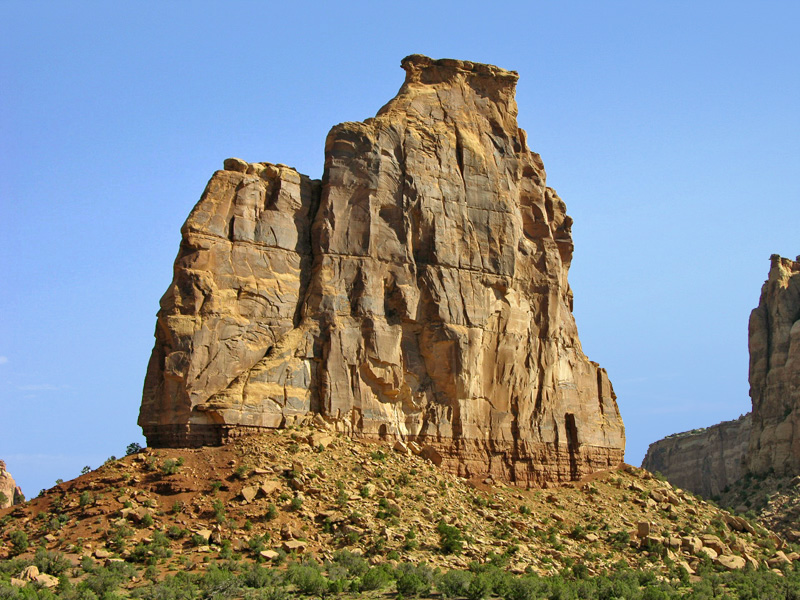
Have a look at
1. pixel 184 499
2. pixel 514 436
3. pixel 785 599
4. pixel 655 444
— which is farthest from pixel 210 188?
pixel 655 444

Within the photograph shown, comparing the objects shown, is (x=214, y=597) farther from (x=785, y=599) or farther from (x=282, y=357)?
(x=785, y=599)

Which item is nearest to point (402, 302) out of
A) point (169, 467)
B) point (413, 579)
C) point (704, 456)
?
point (169, 467)

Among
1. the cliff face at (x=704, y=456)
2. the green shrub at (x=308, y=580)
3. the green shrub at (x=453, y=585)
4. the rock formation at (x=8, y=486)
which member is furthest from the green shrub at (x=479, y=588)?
the cliff face at (x=704, y=456)

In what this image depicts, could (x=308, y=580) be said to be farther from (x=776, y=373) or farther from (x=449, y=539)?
(x=776, y=373)

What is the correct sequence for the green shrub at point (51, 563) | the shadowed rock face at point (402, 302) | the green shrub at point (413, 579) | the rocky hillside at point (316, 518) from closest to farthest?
the green shrub at point (51, 563)
the green shrub at point (413, 579)
the rocky hillside at point (316, 518)
the shadowed rock face at point (402, 302)

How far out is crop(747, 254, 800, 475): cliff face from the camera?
278ft

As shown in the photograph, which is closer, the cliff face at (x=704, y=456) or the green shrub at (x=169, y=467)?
the green shrub at (x=169, y=467)

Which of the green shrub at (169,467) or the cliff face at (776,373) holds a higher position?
the cliff face at (776,373)

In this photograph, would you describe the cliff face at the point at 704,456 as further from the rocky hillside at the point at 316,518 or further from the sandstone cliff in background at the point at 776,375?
the rocky hillside at the point at 316,518

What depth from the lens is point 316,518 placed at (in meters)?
46.1

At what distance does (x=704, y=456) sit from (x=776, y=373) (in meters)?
24.0

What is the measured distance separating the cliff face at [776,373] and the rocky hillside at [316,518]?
102 ft

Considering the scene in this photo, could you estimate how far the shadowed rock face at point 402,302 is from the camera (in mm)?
50375

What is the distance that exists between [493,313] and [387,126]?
904 centimetres
